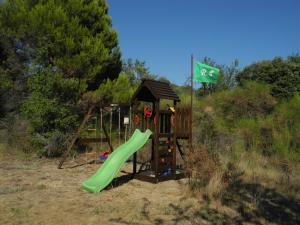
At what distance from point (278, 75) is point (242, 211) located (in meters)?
15.2

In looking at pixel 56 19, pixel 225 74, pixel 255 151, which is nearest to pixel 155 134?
pixel 255 151

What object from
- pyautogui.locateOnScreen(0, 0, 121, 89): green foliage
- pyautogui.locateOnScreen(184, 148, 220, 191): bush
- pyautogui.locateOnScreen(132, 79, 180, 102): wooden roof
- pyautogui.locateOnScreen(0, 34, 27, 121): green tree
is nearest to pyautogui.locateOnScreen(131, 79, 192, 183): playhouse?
pyautogui.locateOnScreen(132, 79, 180, 102): wooden roof

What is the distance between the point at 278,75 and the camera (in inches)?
728

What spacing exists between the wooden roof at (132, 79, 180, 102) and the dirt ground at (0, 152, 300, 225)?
74.2 inches

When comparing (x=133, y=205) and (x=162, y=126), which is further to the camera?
(x=162, y=126)

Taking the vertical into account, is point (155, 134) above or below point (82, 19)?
below

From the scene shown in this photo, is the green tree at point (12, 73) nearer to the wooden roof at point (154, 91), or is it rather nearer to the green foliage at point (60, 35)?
the green foliage at point (60, 35)

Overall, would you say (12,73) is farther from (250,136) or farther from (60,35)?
(250,136)

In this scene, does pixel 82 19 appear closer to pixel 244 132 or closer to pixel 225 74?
pixel 244 132

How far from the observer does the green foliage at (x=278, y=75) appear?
1593 cm

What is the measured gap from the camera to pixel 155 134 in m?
7.10

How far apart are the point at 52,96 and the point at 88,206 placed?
6824mm

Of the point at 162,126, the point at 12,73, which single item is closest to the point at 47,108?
the point at 12,73

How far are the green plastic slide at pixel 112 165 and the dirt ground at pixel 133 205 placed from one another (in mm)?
160
